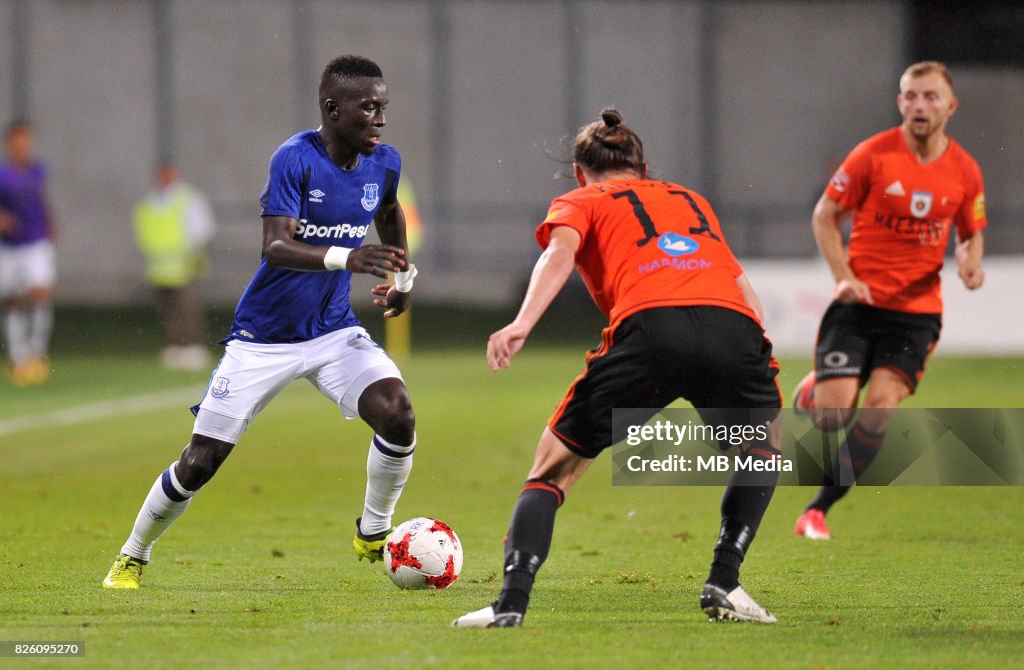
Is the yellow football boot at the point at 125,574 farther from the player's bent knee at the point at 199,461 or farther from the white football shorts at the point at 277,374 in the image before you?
the white football shorts at the point at 277,374

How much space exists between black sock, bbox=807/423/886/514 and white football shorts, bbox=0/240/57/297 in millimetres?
11533

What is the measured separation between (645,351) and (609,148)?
832mm

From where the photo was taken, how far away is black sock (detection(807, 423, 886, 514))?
7.93 meters

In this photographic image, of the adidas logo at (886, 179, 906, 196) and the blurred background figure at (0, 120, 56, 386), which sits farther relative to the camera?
the blurred background figure at (0, 120, 56, 386)

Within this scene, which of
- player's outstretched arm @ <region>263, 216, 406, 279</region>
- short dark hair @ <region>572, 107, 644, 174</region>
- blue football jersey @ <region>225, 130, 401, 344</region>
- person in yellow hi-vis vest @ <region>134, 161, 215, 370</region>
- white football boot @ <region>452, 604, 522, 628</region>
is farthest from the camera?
person in yellow hi-vis vest @ <region>134, 161, 215, 370</region>

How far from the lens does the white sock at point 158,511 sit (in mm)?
6246

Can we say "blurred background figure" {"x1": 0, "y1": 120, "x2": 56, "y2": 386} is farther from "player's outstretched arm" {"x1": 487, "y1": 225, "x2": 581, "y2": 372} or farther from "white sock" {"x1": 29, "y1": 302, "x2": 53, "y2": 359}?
"player's outstretched arm" {"x1": 487, "y1": 225, "x2": 581, "y2": 372}

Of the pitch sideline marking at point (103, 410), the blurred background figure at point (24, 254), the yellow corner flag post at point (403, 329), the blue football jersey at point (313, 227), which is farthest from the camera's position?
the yellow corner flag post at point (403, 329)

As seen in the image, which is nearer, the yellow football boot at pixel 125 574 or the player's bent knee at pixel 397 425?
the yellow football boot at pixel 125 574

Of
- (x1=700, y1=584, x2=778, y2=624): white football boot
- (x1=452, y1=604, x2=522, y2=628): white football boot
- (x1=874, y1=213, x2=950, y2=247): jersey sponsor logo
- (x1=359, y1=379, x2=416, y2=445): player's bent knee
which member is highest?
(x1=874, y1=213, x2=950, y2=247): jersey sponsor logo

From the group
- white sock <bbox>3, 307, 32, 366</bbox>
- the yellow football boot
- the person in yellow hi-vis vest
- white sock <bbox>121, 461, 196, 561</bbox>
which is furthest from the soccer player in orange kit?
the person in yellow hi-vis vest

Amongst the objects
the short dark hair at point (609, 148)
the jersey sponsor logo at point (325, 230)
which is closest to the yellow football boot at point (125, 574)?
the jersey sponsor logo at point (325, 230)

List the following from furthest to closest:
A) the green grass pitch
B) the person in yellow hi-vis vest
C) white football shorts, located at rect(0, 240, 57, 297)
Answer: the person in yellow hi-vis vest, white football shorts, located at rect(0, 240, 57, 297), the green grass pitch

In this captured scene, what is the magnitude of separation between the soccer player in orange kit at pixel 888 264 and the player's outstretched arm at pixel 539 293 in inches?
118
